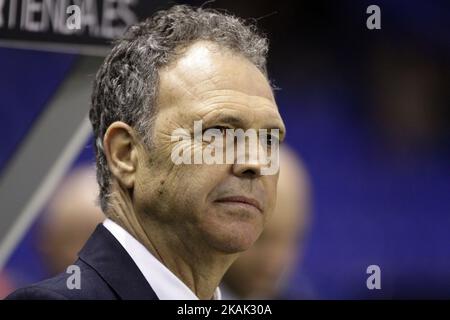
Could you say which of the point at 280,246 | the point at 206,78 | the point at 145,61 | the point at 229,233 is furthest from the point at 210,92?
the point at 280,246

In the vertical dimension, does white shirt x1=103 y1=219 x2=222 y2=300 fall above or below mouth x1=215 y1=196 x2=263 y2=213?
below

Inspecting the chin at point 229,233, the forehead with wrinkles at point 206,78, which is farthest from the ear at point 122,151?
the chin at point 229,233

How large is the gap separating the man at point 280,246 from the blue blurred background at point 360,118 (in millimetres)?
42

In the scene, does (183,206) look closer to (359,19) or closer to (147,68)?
(147,68)

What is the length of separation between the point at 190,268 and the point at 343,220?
46.2 inches

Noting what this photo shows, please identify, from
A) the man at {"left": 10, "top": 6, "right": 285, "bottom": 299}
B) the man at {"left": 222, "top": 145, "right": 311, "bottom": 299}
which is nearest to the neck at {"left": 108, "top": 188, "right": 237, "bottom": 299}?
the man at {"left": 10, "top": 6, "right": 285, "bottom": 299}

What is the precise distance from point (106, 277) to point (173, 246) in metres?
0.19

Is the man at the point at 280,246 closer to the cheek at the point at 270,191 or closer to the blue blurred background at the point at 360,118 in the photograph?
the blue blurred background at the point at 360,118

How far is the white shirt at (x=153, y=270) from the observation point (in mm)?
1648

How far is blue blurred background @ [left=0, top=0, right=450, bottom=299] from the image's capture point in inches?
108

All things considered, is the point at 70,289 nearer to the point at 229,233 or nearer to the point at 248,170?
the point at 229,233

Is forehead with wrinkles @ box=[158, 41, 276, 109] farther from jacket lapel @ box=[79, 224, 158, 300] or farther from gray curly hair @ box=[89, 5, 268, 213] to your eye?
jacket lapel @ box=[79, 224, 158, 300]

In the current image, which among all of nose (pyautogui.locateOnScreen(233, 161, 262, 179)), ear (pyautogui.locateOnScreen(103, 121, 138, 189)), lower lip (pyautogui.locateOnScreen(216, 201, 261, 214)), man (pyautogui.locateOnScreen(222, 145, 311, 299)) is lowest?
man (pyautogui.locateOnScreen(222, 145, 311, 299))

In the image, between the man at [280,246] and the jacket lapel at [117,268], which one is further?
the man at [280,246]
